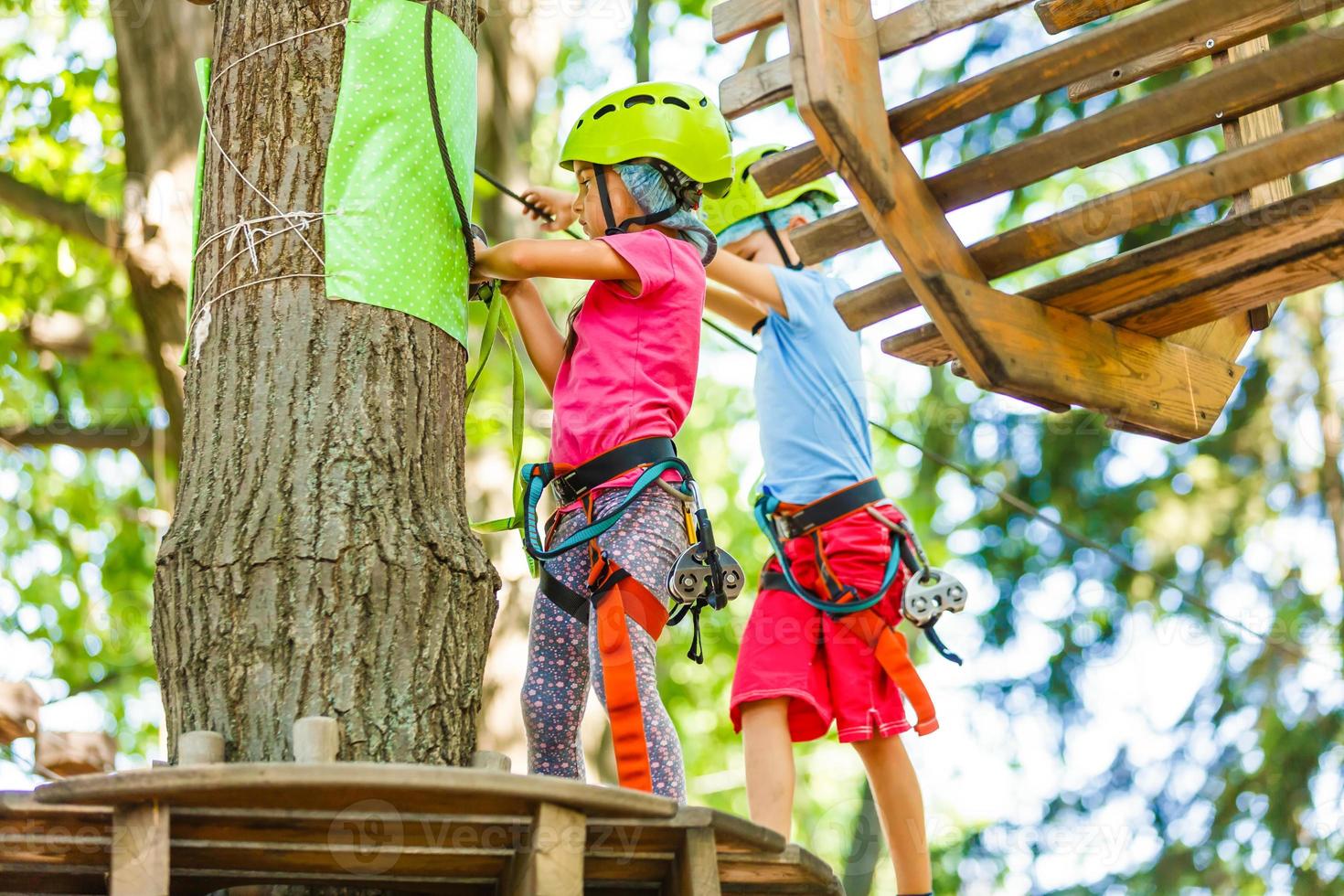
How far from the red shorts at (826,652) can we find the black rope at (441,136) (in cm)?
132

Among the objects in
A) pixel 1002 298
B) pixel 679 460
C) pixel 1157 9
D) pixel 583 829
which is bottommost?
pixel 583 829

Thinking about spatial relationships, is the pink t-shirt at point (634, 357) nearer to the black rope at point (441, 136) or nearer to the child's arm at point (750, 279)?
the black rope at point (441, 136)

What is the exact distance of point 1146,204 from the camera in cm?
333

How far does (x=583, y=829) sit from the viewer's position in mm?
2262

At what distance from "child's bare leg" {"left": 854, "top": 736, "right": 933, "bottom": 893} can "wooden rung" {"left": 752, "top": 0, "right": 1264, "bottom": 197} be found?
141 centimetres

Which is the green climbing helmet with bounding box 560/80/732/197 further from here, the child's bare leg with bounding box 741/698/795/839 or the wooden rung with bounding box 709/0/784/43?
the child's bare leg with bounding box 741/698/795/839

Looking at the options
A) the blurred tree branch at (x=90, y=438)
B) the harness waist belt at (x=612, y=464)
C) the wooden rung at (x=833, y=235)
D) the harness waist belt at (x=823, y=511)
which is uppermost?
the blurred tree branch at (x=90, y=438)

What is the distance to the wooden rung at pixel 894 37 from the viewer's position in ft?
10.5

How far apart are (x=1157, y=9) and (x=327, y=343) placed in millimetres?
1814

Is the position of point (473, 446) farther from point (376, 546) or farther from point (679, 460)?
point (376, 546)

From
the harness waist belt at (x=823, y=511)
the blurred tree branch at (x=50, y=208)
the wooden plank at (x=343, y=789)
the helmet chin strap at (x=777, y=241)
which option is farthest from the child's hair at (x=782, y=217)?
→ the blurred tree branch at (x=50, y=208)

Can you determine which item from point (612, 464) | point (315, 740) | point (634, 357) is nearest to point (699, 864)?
point (315, 740)

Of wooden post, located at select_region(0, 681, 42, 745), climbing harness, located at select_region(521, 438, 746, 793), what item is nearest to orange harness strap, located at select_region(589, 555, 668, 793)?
climbing harness, located at select_region(521, 438, 746, 793)

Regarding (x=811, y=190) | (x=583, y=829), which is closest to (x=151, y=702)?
(x=811, y=190)
